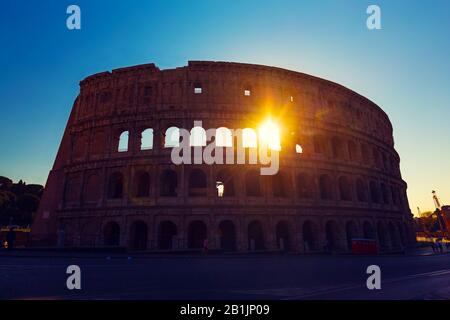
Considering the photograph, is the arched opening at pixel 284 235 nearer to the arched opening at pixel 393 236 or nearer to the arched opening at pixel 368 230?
the arched opening at pixel 368 230

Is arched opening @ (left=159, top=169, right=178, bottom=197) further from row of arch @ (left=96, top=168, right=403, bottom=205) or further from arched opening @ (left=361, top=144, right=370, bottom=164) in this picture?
arched opening @ (left=361, top=144, right=370, bottom=164)

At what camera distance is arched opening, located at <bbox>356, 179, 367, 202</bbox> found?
28547 mm

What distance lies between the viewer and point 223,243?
76.9 ft

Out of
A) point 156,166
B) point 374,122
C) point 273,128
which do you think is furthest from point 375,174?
point 156,166

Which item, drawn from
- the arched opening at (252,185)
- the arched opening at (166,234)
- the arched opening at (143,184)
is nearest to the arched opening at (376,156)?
the arched opening at (252,185)

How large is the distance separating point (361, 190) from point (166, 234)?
22491 millimetres

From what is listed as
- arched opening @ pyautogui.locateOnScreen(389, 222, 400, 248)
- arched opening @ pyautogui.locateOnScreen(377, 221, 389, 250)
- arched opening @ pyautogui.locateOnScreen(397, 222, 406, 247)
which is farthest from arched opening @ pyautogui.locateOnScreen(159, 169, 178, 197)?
arched opening @ pyautogui.locateOnScreen(397, 222, 406, 247)

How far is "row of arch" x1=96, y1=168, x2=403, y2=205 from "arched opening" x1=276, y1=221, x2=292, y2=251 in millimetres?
2855

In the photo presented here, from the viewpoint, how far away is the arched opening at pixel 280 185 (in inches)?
977

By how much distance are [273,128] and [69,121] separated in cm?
2423

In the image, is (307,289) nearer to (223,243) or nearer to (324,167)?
(223,243)

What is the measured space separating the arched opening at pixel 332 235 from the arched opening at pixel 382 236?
710 cm

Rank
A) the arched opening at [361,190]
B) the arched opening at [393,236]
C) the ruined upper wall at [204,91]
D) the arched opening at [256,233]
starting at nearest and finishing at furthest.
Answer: the arched opening at [256,233]
the ruined upper wall at [204,91]
the arched opening at [361,190]
the arched opening at [393,236]

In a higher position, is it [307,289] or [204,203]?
[204,203]
